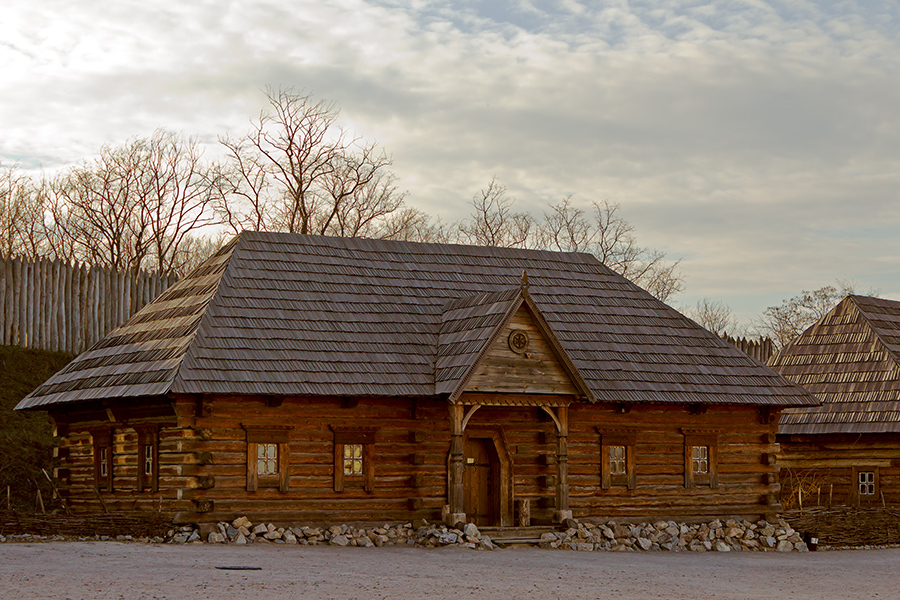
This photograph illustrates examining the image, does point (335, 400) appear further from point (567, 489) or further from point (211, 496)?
point (567, 489)

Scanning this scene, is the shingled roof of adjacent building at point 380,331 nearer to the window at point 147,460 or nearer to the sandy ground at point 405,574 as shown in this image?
the window at point 147,460

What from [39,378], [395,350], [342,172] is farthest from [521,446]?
[342,172]

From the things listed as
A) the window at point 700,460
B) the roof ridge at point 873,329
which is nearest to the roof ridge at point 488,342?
the window at point 700,460

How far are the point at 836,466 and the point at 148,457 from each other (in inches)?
690

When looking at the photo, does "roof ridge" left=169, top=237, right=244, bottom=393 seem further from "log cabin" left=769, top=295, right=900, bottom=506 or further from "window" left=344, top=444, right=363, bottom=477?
"log cabin" left=769, top=295, right=900, bottom=506

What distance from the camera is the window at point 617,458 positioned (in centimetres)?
2538

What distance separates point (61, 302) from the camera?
3091cm

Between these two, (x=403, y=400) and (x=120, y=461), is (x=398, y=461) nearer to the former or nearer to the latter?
(x=403, y=400)

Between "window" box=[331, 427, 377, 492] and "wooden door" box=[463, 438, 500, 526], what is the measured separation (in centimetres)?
238

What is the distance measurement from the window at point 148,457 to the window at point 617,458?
923cm

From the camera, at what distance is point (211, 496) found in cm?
2194

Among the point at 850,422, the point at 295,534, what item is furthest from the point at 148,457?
the point at 850,422

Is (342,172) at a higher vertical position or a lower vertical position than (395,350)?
higher

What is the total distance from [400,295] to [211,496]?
21.7ft
